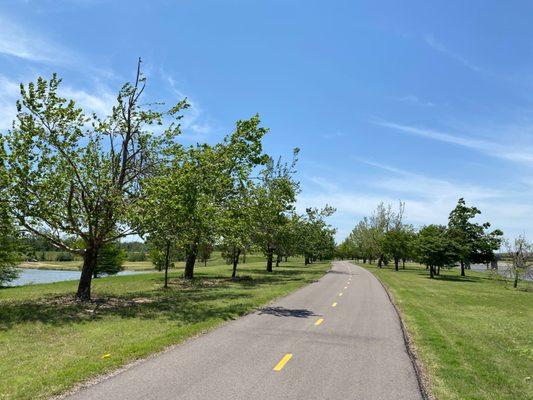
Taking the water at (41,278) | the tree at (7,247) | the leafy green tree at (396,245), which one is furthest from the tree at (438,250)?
the tree at (7,247)

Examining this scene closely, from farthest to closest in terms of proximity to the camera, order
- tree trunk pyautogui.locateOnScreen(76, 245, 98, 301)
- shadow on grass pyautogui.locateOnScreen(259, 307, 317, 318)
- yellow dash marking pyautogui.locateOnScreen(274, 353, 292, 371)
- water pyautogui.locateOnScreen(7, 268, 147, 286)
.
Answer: water pyautogui.locateOnScreen(7, 268, 147, 286)
tree trunk pyautogui.locateOnScreen(76, 245, 98, 301)
shadow on grass pyautogui.locateOnScreen(259, 307, 317, 318)
yellow dash marking pyautogui.locateOnScreen(274, 353, 292, 371)

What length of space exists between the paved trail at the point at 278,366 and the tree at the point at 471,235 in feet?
140

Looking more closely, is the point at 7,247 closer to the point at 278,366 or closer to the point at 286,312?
the point at 286,312

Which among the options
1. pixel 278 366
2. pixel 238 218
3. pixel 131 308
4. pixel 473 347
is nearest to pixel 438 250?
pixel 238 218

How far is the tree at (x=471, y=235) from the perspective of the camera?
2117 inches

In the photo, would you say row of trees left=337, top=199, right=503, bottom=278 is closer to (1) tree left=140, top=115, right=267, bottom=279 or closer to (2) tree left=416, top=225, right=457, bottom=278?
(2) tree left=416, top=225, right=457, bottom=278

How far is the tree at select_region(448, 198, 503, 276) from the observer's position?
53.8m

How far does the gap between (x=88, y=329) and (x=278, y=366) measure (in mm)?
7454

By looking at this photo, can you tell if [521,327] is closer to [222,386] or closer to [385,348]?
[385,348]

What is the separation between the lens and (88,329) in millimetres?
13828

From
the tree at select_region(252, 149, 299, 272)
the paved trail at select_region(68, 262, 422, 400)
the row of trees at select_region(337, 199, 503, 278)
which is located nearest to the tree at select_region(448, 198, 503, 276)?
the row of trees at select_region(337, 199, 503, 278)

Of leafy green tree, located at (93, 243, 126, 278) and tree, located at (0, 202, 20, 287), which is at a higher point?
tree, located at (0, 202, 20, 287)

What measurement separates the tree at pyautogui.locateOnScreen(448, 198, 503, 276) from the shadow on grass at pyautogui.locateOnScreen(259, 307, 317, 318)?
128 feet

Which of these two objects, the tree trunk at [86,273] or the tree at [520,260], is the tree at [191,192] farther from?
the tree at [520,260]
